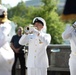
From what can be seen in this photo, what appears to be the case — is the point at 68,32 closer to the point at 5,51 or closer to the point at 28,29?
the point at 28,29

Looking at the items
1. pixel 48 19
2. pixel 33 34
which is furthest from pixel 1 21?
pixel 48 19

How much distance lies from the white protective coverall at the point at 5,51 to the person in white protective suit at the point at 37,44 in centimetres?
213

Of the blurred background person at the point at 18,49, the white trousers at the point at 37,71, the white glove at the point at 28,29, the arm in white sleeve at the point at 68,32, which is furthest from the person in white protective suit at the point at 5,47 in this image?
the blurred background person at the point at 18,49

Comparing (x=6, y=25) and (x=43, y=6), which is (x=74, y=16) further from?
(x=43, y=6)

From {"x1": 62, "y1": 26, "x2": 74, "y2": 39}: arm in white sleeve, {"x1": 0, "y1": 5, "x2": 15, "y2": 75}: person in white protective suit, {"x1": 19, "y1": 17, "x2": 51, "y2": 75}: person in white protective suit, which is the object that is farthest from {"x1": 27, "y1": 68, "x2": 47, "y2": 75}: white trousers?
{"x1": 0, "y1": 5, "x2": 15, "y2": 75}: person in white protective suit

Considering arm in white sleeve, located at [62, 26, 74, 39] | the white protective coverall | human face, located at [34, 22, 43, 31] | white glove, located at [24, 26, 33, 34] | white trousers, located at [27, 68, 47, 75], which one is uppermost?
human face, located at [34, 22, 43, 31]

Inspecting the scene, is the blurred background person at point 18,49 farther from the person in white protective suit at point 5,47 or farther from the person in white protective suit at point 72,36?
the person in white protective suit at point 5,47

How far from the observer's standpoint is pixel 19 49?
9297 mm

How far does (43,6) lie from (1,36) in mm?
28505

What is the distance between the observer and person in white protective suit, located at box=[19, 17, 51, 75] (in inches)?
304

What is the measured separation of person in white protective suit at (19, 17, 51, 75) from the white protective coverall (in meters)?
2.13

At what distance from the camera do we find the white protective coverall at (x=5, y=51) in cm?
540

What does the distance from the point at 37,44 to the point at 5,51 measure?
2.33 metres

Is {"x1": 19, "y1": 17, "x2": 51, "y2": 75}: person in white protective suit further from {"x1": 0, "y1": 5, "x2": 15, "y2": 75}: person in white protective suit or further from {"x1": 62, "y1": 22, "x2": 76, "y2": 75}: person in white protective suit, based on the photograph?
{"x1": 0, "y1": 5, "x2": 15, "y2": 75}: person in white protective suit
